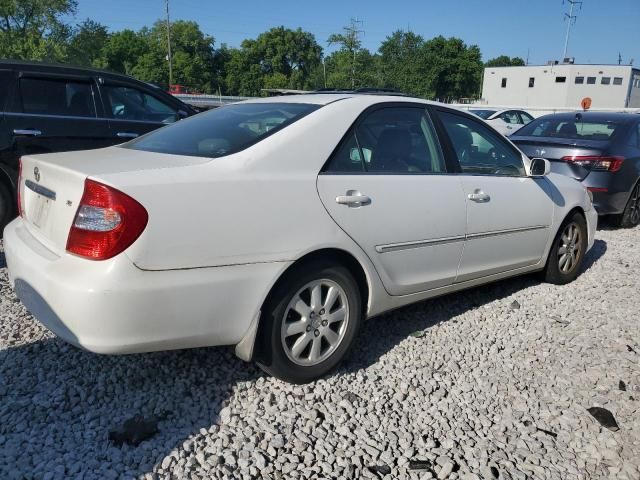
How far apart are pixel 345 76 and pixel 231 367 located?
292ft

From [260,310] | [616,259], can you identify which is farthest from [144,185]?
A: [616,259]

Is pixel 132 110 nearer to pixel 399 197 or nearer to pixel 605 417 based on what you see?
pixel 399 197

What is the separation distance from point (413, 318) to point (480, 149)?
138 centimetres

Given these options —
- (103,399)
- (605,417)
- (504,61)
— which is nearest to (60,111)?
(103,399)

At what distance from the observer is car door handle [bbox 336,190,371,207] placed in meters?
3.03

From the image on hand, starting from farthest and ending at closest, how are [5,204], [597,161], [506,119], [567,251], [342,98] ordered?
[506,119] < [597,161] < [5,204] < [567,251] < [342,98]

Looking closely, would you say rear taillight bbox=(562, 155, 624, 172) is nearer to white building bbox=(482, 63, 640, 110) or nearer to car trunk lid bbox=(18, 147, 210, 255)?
car trunk lid bbox=(18, 147, 210, 255)

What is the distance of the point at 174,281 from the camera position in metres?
2.46

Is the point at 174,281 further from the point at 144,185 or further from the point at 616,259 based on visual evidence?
the point at 616,259

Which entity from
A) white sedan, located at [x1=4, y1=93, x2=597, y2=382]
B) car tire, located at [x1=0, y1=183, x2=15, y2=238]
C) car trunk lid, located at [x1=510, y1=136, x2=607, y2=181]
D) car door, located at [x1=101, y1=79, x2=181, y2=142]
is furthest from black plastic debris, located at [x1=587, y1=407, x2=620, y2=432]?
car tire, located at [x1=0, y1=183, x2=15, y2=238]

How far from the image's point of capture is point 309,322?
9.88 feet

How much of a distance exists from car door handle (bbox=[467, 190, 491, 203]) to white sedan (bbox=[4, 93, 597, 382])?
3 cm

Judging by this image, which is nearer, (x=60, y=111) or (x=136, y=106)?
(x=60, y=111)

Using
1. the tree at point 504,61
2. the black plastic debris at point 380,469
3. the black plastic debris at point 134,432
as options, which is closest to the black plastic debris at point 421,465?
the black plastic debris at point 380,469
